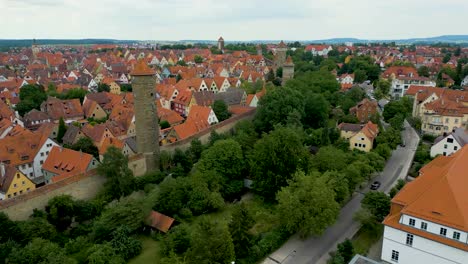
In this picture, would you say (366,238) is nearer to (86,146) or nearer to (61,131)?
(86,146)

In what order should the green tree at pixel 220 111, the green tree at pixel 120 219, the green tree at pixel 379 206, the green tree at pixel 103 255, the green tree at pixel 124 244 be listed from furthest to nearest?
the green tree at pixel 220 111 → the green tree at pixel 120 219 → the green tree at pixel 379 206 → the green tree at pixel 124 244 → the green tree at pixel 103 255

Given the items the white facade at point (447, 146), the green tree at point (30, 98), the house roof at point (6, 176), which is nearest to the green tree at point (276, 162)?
the white facade at point (447, 146)

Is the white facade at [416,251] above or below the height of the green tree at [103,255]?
above

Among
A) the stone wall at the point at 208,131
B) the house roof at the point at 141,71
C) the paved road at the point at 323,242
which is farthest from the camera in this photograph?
the stone wall at the point at 208,131

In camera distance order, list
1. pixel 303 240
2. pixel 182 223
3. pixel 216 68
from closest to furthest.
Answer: pixel 303 240
pixel 182 223
pixel 216 68

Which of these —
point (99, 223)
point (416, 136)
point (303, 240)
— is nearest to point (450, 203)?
point (303, 240)

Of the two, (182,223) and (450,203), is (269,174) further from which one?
(450,203)

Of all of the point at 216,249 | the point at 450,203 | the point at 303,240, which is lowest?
the point at 303,240

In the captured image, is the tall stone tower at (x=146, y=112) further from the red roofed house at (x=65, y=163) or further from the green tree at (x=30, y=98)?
the green tree at (x=30, y=98)
